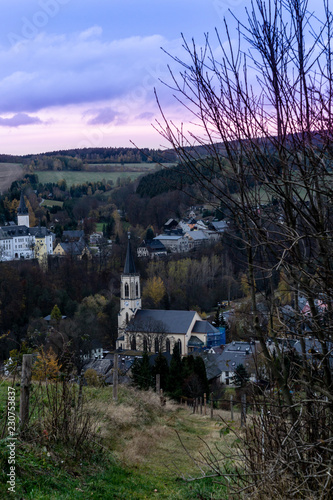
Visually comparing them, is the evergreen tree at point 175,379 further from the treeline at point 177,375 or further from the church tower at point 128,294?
the church tower at point 128,294

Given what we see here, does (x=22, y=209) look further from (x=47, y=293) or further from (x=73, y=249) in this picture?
(x=47, y=293)

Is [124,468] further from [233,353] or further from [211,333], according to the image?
[211,333]

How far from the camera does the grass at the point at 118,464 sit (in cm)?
401

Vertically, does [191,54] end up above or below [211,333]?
above

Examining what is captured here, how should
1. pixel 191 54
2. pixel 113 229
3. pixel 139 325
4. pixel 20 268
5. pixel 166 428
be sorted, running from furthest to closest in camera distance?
1. pixel 113 229
2. pixel 20 268
3. pixel 139 325
4. pixel 166 428
5. pixel 191 54

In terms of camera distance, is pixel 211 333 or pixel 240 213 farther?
pixel 211 333

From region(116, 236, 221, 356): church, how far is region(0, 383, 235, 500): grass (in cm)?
2505

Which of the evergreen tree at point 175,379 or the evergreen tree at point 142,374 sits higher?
the evergreen tree at point 142,374

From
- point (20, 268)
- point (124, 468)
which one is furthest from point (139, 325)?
point (124, 468)

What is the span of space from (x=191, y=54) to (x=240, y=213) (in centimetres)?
86

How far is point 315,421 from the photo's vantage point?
2.64m

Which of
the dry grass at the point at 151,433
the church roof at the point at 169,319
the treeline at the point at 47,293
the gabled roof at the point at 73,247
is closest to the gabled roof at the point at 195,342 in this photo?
the church roof at the point at 169,319

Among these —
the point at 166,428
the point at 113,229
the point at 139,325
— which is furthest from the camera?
the point at 113,229

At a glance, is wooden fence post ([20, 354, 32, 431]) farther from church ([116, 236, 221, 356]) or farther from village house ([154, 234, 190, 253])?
village house ([154, 234, 190, 253])
